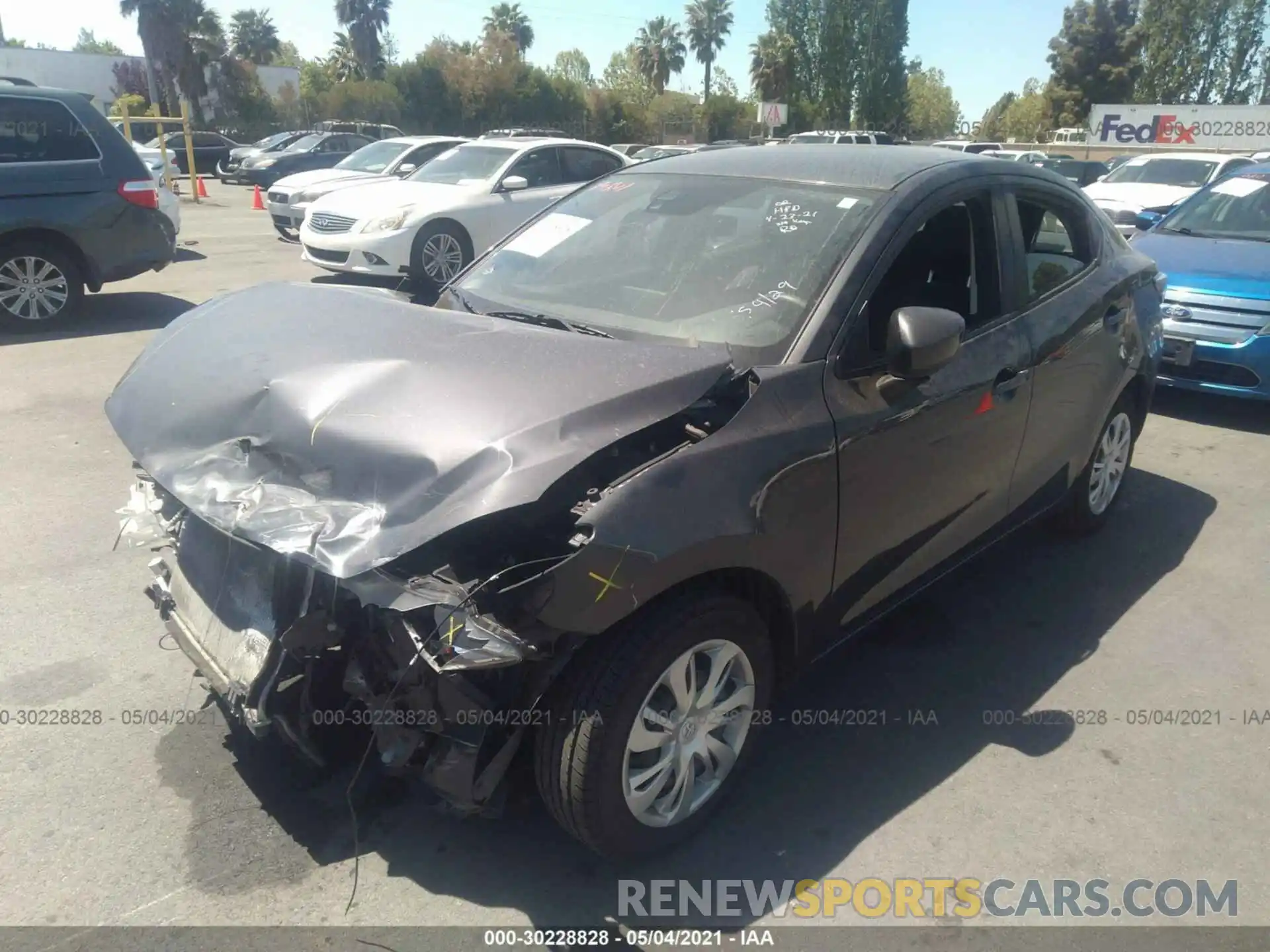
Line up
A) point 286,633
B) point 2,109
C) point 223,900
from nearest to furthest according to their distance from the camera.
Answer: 1. point 286,633
2. point 223,900
3. point 2,109

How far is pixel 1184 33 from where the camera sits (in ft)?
173

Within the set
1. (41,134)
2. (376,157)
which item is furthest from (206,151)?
(41,134)

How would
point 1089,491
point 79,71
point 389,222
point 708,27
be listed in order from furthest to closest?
point 708,27
point 79,71
point 389,222
point 1089,491

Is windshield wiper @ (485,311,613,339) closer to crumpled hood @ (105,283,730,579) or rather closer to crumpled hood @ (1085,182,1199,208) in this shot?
crumpled hood @ (105,283,730,579)

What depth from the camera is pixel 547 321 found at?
3303 millimetres

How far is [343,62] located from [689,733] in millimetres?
66948

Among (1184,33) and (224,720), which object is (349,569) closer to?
(224,720)

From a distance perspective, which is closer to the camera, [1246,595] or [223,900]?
[223,900]

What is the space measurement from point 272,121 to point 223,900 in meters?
58.1

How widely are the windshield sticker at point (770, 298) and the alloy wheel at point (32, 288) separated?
780 centimetres

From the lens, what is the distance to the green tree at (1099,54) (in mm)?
54406

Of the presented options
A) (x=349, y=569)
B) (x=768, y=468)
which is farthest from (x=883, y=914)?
(x=349, y=569)

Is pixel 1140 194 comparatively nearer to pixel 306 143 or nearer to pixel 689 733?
pixel 689 733

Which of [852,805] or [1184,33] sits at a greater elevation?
[1184,33]
